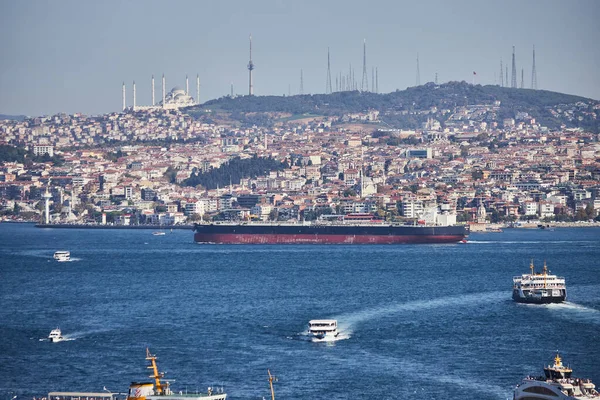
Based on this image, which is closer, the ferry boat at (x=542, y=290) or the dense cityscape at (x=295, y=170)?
the ferry boat at (x=542, y=290)

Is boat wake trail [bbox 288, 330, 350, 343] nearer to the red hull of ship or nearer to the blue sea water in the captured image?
the blue sea water

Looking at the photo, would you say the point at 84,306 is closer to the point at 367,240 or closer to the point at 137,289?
the point at 137,289

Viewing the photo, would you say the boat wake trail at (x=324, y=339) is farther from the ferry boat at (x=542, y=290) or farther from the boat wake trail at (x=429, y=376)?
the ferry boat at (x=542, y=290)

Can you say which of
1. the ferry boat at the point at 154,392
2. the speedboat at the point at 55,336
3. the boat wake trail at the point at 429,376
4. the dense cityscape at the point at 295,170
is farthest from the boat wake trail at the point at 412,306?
the dense cityscape at the point at 295,170

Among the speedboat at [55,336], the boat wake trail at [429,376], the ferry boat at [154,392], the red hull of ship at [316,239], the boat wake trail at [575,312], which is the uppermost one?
the red hull of ship at [316,239]

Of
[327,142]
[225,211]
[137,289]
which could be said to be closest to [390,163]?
[327,142]

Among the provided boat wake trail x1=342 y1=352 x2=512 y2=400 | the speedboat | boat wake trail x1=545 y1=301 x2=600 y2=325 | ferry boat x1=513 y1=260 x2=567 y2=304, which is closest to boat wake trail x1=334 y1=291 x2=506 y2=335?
ferry boat x1=513 y1=260 x2=567 y2=304
